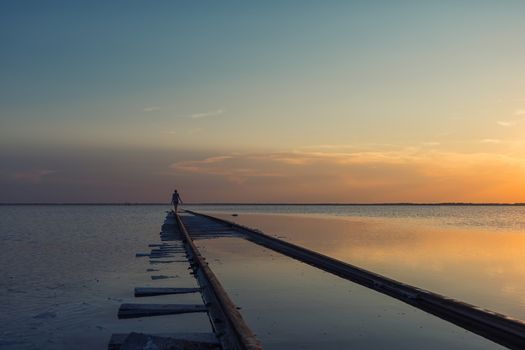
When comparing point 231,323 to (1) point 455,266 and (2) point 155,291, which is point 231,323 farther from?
(1) point 455,266

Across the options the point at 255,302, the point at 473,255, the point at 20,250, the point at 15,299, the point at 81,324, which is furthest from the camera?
the point at 20,250

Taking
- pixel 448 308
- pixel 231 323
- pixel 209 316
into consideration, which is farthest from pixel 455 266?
pixel 231 323

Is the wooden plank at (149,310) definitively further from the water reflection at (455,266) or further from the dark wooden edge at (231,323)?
the water reflection at (455,266)

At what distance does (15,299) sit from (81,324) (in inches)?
132

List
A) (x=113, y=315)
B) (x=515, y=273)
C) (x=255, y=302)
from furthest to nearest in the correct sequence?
(x=515, y=273) → (x=255, y=302) → (x=113, y=315)

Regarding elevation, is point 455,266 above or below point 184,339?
below

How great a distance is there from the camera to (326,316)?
29.5 ft

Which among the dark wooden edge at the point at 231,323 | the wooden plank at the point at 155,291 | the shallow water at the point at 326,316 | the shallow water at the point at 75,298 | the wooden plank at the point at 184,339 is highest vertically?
the dark wooden edge at the point at 231,323

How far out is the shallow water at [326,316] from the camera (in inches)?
291

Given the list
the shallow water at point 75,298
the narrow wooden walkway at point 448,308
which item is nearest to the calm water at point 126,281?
the shallow water at point 75,298

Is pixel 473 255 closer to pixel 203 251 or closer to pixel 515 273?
pixel 515 273

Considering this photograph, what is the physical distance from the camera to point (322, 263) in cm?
1599

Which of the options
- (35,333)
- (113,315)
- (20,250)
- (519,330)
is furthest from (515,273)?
(20,250)

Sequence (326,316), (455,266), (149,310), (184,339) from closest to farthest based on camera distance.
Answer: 1. (184,339)
2. (149,310)
3. (326,316)
4. (455,266)
